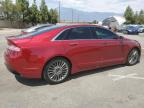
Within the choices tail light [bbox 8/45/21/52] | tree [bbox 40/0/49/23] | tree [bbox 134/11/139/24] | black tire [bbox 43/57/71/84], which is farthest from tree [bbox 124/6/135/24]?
tail light [bbox 8/45/21/52]

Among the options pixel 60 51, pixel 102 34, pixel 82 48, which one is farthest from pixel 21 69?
pixel 102 34

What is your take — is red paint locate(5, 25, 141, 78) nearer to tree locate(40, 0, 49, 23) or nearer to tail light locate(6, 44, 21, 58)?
tail light locate(6, 44, 21, 58)

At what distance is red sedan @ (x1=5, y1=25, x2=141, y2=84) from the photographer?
577 cm

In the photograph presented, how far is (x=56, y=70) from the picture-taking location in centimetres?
616

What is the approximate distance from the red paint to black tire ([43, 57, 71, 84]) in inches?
5.2

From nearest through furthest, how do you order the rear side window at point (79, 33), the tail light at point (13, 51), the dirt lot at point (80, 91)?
the dirt lot at point (80, 91) → the tail light at point (13, 51) → the rear side window at point (79, 33)

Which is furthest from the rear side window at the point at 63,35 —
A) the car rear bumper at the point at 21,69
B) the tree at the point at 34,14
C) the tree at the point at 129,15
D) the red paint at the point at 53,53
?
the tree at the point at 129,15

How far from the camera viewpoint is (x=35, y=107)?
15.3 ft

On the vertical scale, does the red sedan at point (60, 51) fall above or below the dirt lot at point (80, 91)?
above

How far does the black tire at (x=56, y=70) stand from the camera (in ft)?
19.7

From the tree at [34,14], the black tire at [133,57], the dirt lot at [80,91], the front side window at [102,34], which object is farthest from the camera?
the tree at [34,14]

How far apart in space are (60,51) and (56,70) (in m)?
0.50

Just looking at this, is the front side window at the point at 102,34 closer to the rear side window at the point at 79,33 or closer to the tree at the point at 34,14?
the rear side window at the point at 79,33

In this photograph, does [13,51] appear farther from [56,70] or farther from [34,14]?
[34,14]
